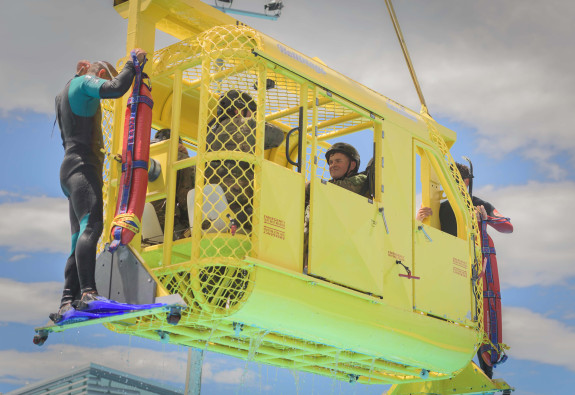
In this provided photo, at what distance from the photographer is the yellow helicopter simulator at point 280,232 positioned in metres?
9.06

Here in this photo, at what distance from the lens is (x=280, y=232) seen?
927 centimetres

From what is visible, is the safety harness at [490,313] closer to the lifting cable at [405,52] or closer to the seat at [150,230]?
the lifting cable at [405,52]

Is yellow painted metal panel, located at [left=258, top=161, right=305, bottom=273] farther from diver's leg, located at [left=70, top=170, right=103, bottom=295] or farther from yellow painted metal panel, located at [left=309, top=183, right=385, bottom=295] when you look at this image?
diver's leg, located at [left=70, top=170, right=103, bottom=295]

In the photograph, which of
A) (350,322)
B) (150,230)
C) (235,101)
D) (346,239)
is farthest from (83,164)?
(350,322)

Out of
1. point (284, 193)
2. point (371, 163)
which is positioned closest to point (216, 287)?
point (284, 193)

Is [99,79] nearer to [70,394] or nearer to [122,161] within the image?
[122,161]

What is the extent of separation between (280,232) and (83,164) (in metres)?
2.08

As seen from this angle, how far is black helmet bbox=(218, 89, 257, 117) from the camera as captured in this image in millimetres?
9758

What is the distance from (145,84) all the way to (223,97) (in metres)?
0.86

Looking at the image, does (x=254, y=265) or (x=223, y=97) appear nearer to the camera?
(x=254, y=265)

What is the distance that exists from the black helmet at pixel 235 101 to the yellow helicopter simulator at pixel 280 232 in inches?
0.7

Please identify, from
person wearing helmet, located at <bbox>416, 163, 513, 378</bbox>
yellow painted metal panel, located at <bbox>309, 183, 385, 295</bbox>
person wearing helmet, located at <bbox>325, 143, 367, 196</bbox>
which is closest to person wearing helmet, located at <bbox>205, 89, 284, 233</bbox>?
yellow painted metal panel, located at <bbox>309, 183, 385, 295</bbox>

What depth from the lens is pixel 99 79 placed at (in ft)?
30.0

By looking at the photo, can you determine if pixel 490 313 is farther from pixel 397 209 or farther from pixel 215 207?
pixel 215 207
